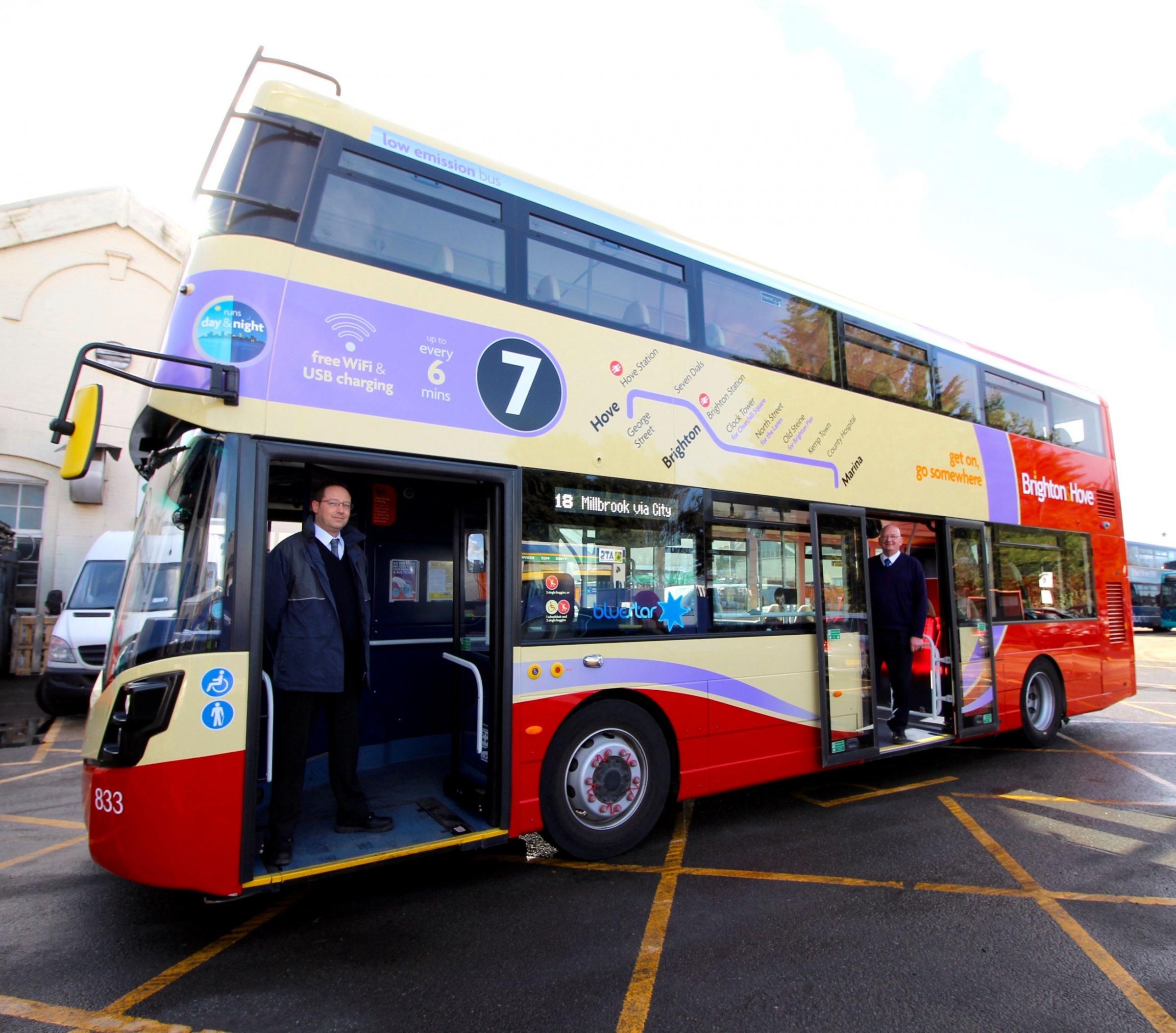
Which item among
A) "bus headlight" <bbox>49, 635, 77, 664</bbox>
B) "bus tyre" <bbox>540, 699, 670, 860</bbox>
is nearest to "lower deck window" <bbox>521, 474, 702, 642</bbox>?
"bus tyre" <bbox>540, 699, 670, 860</bbox>

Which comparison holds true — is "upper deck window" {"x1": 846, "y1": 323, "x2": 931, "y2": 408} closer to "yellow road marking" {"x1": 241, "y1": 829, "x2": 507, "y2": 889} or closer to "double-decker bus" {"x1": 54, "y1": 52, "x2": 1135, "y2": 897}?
"double-decker bus" {"x1": 54, "y1": 52, "x2": 1135, "y2": 897}

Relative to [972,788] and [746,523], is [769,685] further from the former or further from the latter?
[972,788]

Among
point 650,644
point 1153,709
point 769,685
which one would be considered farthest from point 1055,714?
point 650,644

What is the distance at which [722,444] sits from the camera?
517 centimetres

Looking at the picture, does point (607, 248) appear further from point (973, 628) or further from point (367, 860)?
point (973, 628)

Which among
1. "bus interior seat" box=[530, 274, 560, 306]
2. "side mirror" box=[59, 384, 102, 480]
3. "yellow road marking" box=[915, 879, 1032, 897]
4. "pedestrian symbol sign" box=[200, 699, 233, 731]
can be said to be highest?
"bus interior seat" box=[530, 274, 560, 306]

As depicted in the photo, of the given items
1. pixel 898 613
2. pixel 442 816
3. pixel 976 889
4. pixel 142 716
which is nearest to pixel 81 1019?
pixel 142 716

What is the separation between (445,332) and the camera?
13.3ft

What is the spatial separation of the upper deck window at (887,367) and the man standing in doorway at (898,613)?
1279 millimetres

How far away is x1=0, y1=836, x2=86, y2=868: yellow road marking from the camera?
4.38 m

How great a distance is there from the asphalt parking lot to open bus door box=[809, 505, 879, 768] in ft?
2.01

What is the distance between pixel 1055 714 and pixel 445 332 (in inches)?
307

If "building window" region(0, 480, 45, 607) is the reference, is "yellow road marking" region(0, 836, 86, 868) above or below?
below

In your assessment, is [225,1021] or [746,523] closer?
[225,1021]
